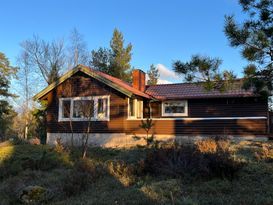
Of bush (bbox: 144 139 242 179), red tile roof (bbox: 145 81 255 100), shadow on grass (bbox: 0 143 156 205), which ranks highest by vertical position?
red tile roof (bbox: 145 81 255 100)

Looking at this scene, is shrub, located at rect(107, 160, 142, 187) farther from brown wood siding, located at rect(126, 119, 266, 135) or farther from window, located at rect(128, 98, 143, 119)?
window, located at rect(128, 98, 143, 119)

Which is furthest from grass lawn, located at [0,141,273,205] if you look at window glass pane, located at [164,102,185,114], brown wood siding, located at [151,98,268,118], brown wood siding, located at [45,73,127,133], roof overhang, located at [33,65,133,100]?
window glass pane, located at [164,102,185,114]

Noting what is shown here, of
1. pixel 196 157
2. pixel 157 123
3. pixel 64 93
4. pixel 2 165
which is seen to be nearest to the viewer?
pixel 196 157

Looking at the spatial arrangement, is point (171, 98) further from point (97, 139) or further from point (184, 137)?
point (97, 139)

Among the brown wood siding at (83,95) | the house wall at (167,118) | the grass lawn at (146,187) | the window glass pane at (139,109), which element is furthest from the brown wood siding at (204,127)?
the grass lawn at (146,187)

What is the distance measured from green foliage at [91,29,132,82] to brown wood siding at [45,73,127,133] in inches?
902

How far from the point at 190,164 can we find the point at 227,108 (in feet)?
38.0

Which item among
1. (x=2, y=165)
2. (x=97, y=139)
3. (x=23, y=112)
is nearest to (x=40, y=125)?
(x=97, y=139)

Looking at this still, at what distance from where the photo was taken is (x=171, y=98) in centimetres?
2062

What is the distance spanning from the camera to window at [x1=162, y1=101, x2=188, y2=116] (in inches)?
822

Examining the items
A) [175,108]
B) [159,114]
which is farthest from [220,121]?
[159,114]

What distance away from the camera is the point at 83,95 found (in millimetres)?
20312

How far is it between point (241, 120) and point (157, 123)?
15.7 feet

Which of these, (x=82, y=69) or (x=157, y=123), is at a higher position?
(x=82, y=69)
